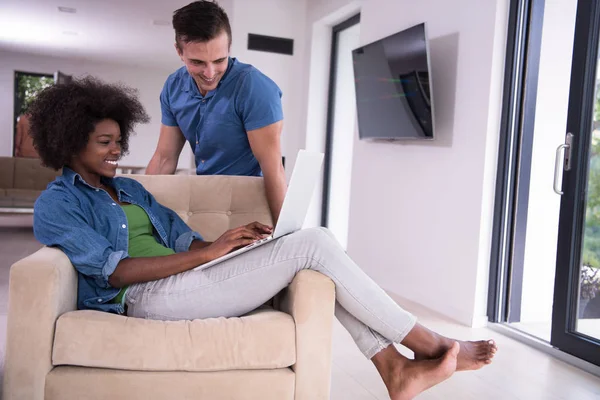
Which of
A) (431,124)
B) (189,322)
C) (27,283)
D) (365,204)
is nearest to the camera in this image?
(27,283)

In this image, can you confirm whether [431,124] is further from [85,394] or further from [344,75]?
[85,394]

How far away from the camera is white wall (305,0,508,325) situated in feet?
11.2

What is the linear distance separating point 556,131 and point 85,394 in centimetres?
297

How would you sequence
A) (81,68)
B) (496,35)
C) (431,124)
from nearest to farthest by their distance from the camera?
1. (496,35)
2. (431,124)
3. (81,68)

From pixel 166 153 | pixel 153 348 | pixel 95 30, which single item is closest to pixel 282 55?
pixel 166 153

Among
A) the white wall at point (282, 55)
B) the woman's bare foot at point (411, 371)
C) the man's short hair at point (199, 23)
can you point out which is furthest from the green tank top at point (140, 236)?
the white wall at point (282, 55)

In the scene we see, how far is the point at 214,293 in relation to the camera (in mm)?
1703

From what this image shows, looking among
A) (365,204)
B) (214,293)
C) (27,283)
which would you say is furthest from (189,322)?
(365,204)

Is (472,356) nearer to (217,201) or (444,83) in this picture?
(217,201)

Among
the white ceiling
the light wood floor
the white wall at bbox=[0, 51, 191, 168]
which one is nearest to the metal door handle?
the light wood floor

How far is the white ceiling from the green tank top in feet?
17.7

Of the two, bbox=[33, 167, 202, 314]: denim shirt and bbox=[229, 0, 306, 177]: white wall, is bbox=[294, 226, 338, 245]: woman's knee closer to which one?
bbox=[33, 167, 202, 314]: denim shirt

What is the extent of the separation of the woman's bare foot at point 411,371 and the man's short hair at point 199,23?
119 centimetres

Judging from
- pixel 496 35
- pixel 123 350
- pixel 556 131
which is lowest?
pixel 123 350
